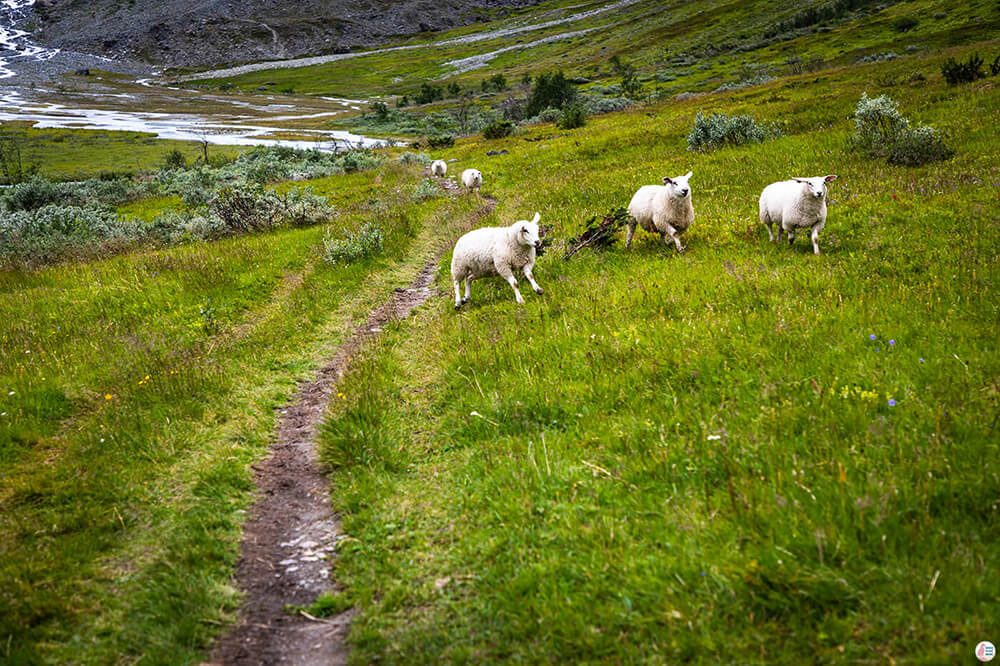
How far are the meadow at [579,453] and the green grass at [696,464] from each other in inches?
1.1

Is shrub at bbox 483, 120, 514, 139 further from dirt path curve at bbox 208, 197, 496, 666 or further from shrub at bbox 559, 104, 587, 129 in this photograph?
dirt path curve at bbox 208, 197, 496, 666

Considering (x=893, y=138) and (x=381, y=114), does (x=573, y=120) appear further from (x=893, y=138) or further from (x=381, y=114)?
(x=381, y=114)

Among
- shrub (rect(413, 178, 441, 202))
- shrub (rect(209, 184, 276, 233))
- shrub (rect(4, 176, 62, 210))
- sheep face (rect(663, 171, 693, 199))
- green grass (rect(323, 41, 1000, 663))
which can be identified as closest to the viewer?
green grass (rect(323, 41, 1000, 663))

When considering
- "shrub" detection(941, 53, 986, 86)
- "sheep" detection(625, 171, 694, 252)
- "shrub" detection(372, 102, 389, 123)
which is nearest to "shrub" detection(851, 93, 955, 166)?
"sheep" detection(625, 171, 694, 252)

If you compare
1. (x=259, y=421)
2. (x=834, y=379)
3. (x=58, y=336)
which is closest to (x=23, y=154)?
(x=58, y=336)

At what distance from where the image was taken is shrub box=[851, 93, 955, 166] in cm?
1542

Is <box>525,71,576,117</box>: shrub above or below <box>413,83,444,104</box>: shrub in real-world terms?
below

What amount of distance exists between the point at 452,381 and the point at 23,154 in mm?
101332

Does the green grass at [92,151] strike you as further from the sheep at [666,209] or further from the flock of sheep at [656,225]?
the sheep at [666,209]

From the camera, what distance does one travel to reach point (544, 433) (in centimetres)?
596

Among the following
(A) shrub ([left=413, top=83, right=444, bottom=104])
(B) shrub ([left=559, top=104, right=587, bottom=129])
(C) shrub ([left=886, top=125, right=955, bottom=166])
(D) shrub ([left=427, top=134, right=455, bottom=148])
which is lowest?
(C) shrub ([left=886, top=125, right=955, bottom=166])

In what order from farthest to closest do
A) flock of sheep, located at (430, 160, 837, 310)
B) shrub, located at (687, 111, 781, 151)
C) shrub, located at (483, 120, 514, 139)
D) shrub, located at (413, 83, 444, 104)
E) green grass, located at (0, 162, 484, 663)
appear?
1. shrub, located at (413, 83, 444, 104)
2. shrub, located at (483, 120, 514, 139)
3. shrub, located at (687, 111, 781, 151)
4. flock of sheep, located at (430, 160, 837, 310)
5. green grass, located at (0, 162, 484, 663)

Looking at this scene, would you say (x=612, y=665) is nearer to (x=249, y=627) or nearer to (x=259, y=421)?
(x=249, y=627)

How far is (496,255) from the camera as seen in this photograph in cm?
1092
